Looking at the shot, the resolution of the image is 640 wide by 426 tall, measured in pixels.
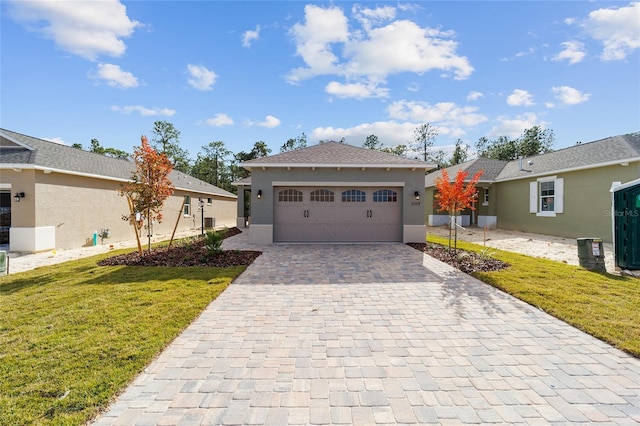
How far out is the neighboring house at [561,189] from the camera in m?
11.8

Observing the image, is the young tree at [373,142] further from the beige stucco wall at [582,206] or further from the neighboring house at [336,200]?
the neighboring house at [336,200]

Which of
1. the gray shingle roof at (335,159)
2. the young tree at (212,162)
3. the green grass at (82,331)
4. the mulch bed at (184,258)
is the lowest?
the green grass at (82,331)

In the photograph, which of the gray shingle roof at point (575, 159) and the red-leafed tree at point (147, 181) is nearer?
the red-leafed tree at point (147, 181)

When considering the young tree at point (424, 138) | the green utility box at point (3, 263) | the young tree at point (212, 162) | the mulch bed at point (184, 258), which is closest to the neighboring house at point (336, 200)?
the mulch bed at point (184, 258)

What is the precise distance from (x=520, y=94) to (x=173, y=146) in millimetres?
39910

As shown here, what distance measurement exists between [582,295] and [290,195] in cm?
955

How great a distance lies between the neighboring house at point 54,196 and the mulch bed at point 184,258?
4.95 feet

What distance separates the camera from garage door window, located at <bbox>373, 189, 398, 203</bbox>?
11914mm

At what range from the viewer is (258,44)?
38.5ft

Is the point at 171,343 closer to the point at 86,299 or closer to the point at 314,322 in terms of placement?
the point at 314,322

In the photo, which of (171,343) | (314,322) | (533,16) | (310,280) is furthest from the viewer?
(533,16)

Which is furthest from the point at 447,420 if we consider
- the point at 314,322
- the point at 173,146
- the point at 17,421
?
the point at 173,146

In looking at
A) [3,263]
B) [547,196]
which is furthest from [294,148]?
[3,263]

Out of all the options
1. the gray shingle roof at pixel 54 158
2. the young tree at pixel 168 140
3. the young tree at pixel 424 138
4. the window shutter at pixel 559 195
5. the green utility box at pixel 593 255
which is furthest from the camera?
the young tree at pixel 424 138
